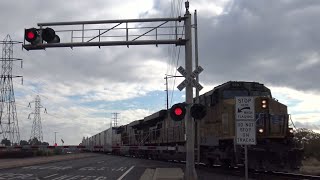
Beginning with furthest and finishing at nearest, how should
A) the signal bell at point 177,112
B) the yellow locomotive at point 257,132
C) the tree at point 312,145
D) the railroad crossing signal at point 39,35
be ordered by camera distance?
1. the tree at point 312,145
2. the yellow locomotive at point 257,132
3. the railroad crossing signal at point 39,35
4. the signal bell at point 177,112

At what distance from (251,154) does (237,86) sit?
13.4 ft

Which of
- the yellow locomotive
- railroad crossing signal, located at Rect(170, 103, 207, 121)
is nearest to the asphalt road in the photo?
the yellow locomotive

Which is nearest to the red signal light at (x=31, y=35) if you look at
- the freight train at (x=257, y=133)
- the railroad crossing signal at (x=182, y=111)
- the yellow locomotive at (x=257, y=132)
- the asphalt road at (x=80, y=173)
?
the asphalt road at (x=80, y=173)

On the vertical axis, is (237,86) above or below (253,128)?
above

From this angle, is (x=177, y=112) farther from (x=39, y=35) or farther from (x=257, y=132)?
(x=39, y=35)

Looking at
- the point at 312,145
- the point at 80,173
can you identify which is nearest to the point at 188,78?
the point at 80,173

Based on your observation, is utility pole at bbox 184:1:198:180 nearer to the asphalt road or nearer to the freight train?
the freight train

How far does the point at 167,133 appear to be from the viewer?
33.8 m

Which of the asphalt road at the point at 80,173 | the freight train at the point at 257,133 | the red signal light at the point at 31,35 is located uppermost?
the red signal light at the point at 31,35

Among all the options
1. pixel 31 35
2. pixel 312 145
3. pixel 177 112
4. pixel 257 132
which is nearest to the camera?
pixel 177 112

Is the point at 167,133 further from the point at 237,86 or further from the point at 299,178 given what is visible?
the point at 299,178

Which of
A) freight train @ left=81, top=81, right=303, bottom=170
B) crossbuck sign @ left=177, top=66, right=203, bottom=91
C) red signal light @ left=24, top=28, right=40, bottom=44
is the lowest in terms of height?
freight train @ left=81, top=81, right=303, bottom=170

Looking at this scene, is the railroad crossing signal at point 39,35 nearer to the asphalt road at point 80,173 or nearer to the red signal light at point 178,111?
the red signal light at point 178,111

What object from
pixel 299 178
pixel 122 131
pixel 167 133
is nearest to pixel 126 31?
pixel 299 178
